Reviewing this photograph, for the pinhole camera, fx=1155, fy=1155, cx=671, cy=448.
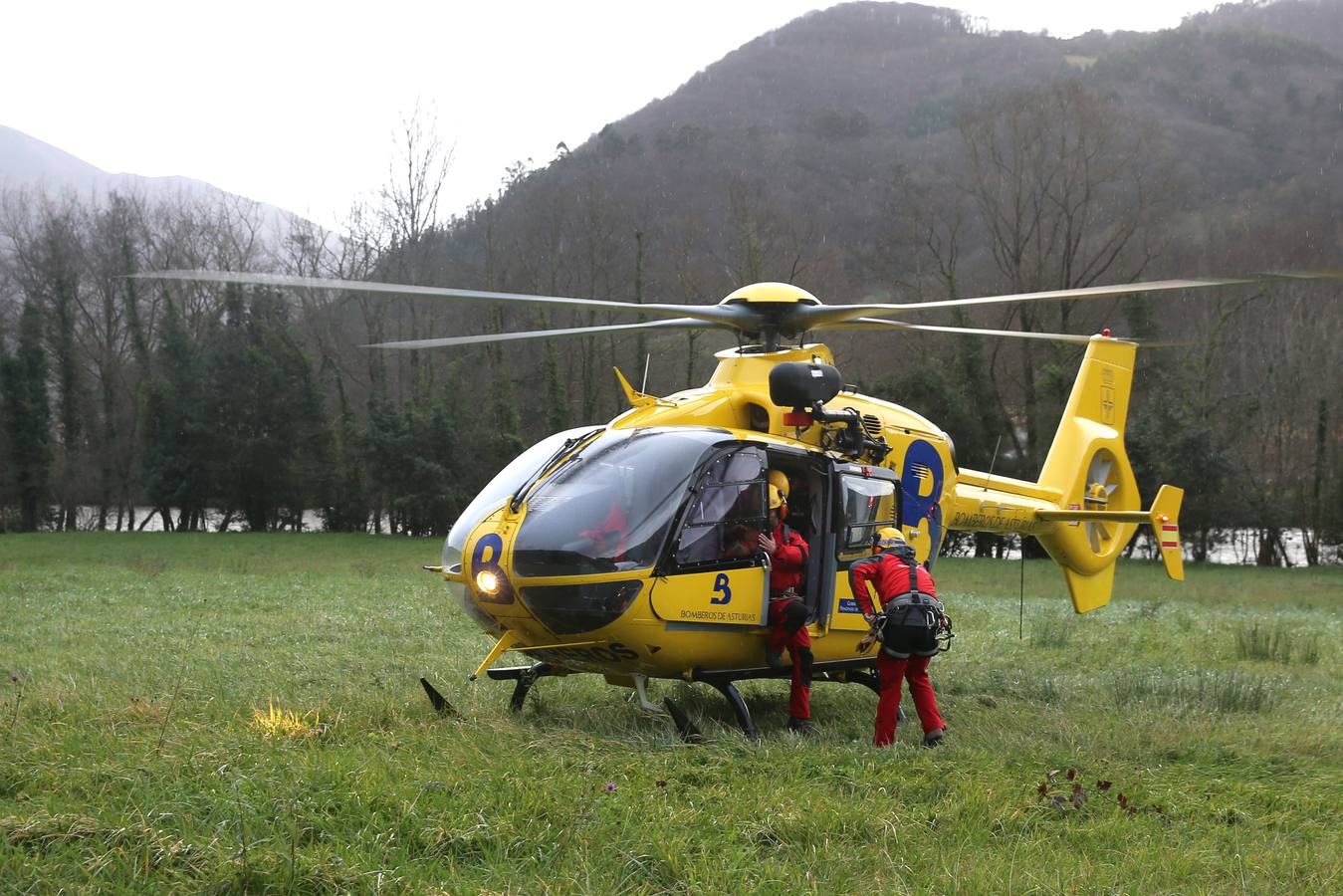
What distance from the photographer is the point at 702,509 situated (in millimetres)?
7695

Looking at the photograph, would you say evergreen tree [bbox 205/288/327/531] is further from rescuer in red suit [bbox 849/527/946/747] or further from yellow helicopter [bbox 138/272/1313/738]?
rescuer in red suit [bbox 849/527/946/747]

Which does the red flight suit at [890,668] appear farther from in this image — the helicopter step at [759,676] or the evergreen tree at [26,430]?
the evergreen tree at [26,430]

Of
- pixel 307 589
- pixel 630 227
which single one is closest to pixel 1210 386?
pixel 630 227

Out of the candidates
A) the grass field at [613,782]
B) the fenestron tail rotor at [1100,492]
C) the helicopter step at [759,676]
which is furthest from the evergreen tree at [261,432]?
the helicopter step at [759,676]

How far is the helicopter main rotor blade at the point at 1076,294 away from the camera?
6.73 m

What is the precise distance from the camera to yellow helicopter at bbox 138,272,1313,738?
7.32 meters

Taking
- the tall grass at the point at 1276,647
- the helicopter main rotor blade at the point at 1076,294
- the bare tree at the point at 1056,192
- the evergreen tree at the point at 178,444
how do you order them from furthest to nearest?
the evergreen tree at the point at 178,444 < the bare tree at the point at 1056,192 < the tall grass at the point at 1276,647 < the helicopter main rotor blade at the point at 1076,294

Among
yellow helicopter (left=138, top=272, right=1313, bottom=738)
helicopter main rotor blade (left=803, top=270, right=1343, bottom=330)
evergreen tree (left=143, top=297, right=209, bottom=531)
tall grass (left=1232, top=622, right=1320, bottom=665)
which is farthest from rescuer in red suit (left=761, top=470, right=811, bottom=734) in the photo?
evergreen tree (left=143, top=297, right=209, bottom=531)

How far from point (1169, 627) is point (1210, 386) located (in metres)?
26.6

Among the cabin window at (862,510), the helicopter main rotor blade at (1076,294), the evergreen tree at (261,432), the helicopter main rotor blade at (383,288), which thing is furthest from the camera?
the evergreen tree at (261,432)

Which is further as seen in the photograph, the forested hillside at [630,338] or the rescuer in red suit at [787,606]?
the forested hillside at [630,338]

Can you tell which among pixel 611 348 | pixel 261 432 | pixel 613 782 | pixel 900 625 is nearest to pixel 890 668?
pixel 900 625

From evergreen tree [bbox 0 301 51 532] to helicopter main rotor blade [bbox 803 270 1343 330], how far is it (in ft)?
137

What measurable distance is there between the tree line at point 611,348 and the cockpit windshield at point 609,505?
29.6 m
